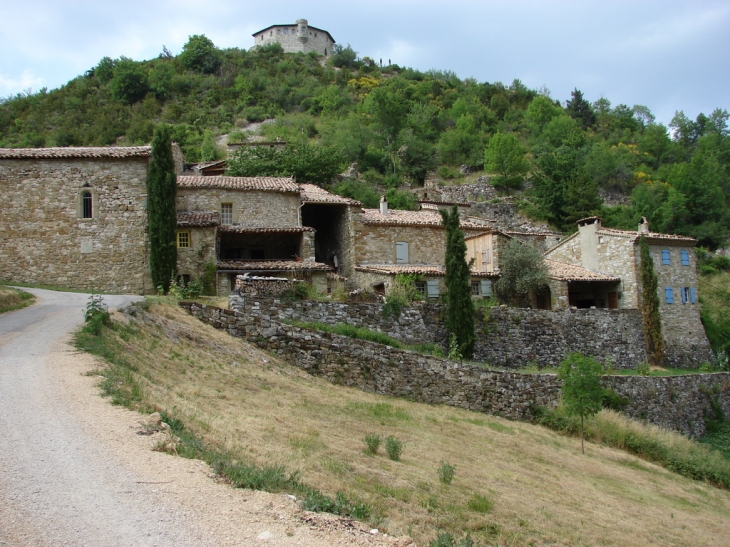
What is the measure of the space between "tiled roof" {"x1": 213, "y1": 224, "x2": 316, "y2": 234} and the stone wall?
9804 millimetres

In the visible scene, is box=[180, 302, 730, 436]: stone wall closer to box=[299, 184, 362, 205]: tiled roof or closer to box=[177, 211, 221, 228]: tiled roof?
box=[177, 211, 221, 228]: tiled roof

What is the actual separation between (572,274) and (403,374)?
15438 mm

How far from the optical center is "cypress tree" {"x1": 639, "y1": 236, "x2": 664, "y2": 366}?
31.3m

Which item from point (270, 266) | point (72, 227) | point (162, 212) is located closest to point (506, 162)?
point (270, 266)

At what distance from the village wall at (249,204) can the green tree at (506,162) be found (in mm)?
30967

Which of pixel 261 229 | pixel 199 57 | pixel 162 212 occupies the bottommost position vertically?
pixel 261 229

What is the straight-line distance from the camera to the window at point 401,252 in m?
33.3

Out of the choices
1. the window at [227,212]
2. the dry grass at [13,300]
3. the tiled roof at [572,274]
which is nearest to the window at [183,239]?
the window at [227,212]

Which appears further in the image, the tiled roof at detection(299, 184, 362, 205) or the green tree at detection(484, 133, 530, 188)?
the green tree at detection(484, 133, 530, 188)

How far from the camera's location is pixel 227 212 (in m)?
31.9

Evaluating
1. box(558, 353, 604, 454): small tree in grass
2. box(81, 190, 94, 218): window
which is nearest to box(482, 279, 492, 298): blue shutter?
box(558, 353, 604, 454): small tree in grass

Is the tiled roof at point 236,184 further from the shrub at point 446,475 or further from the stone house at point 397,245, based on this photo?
the shrub at point 446,475

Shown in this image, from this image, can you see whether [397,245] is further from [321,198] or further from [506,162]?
[506,162]

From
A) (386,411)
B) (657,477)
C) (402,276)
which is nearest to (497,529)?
(386,411)
